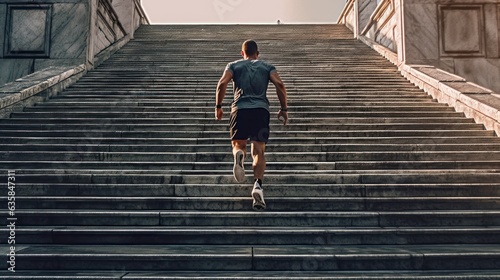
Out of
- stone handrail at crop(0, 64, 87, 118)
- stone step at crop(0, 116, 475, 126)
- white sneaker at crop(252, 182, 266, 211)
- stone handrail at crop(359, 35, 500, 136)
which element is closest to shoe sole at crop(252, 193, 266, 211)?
white sneaker at crop(252, 182, 266, 211)

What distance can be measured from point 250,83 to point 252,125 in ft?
1.44

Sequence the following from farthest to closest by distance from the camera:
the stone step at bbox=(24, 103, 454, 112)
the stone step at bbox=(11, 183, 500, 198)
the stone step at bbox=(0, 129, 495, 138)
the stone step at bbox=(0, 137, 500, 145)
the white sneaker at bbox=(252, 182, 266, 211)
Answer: the stone step at bbox=(24, 103, 454, 112), the stone step at bbox=(0, 129, 495, 138), the stone step at bbox=(0, 137, 500, 145), the stone step at bbox=(11, 183, 500, 198), the white sneaker at bbox=(252, 182, 266, 211)

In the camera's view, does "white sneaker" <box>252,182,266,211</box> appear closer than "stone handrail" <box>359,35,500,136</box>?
Yes

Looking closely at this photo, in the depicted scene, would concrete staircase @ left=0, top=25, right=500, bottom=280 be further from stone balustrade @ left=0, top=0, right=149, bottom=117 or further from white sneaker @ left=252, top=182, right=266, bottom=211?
stone balustrade @ left=0, top=0, right=149, bottom=117

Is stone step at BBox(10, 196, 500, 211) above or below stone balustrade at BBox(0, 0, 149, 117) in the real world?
below

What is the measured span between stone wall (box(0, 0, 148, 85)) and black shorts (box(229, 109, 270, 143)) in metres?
7.19

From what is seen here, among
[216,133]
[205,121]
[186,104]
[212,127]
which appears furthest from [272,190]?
[186,104]

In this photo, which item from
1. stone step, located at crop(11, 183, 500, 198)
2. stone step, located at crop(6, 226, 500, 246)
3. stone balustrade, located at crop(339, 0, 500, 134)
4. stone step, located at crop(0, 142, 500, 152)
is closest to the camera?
stone step, located at crop(6, 226, 500, 246)

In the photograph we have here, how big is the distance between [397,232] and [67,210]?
328 centimetres

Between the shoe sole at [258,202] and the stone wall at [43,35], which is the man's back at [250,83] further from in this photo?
Answer: the stone wall at [43,35]

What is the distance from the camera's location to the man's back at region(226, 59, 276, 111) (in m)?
3.94

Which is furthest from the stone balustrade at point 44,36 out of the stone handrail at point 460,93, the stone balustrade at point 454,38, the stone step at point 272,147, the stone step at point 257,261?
the stone balustrade at point 454,38

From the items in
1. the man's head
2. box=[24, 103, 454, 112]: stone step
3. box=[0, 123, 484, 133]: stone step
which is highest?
the man's head

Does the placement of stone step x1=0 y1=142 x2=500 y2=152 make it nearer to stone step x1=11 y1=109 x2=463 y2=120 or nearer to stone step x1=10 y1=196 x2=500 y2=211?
stone step x1=11 y1=109 x2=463 y2=120
